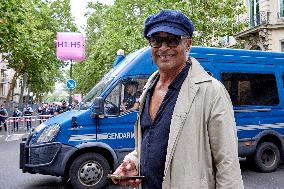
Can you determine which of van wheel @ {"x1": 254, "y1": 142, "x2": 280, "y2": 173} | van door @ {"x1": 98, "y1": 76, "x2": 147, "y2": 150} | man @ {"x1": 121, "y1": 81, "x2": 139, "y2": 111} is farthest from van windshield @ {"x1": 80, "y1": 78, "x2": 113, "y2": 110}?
van wheel @ {"x1": 254, "y1": 142, "x2": 280, "y2": 173}

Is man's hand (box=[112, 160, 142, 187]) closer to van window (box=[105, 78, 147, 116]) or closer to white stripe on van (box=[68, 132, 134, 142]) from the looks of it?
white stripe on van (box=[68, 132, 134, 142])

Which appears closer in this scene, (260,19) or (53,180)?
(53,180)

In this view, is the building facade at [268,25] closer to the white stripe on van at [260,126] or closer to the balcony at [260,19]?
the balcony at [260,19]

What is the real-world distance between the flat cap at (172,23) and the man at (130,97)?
5101 millimetres

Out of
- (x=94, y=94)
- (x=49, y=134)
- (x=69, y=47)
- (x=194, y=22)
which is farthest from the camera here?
(x=194, y=22)

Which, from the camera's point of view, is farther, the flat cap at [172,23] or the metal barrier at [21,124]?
the metal barrier at [21,124]

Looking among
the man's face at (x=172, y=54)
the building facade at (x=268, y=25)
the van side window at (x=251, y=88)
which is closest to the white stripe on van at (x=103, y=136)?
the van side window at (x=251, y=88)

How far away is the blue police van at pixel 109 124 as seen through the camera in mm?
6934

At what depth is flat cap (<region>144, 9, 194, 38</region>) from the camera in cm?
213

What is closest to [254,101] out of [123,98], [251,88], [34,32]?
[251,88]

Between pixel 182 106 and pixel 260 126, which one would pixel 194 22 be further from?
pixel 182 106

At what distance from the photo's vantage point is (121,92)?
24.0 feet

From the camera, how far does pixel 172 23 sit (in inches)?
84.4

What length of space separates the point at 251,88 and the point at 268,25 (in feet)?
59.2
